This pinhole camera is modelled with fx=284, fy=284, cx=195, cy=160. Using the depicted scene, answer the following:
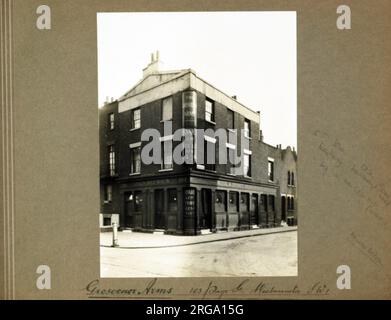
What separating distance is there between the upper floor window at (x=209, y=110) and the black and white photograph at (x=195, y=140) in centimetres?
2

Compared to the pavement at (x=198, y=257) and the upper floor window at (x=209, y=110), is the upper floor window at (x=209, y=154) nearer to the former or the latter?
the upper floor window at (x=209, y=110)

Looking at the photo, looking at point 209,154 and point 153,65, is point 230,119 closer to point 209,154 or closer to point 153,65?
point 209,154

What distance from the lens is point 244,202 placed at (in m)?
4.49

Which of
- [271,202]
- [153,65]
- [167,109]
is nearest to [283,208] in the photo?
[271,202]

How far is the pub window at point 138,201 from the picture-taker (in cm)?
429

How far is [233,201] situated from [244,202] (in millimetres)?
247

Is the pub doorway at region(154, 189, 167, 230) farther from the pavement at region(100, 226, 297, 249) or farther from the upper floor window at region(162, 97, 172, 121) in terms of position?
the upper floor window at region(162, 97, 172, 121)

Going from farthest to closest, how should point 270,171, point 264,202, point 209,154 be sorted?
point 270,171, point 264,202, point 209,154

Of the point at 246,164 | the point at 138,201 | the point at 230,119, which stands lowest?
the point at 138,201

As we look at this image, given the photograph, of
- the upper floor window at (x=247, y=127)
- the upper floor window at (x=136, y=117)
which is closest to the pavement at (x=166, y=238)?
the upper floor window at (x=247, y=127)

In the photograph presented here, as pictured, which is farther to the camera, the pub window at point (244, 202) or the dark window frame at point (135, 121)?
the pub window at point (244, 202)

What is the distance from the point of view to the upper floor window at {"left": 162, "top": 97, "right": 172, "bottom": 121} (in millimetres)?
4211

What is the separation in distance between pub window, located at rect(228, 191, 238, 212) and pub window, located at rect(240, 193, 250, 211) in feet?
0.32
